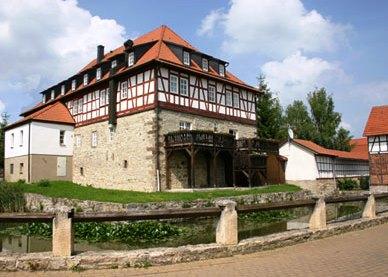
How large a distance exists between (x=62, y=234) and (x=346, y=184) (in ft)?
112

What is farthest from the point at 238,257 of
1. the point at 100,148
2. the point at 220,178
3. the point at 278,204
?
the point at 100,148

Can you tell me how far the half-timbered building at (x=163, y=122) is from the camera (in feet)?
87.5

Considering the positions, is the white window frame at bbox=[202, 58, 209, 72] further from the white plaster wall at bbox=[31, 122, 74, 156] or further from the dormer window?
the white plaster wall at bbox=[31, 122, 74, 156]

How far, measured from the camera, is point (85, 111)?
33.8 metres

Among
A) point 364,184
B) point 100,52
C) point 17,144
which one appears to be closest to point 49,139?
point 17,144

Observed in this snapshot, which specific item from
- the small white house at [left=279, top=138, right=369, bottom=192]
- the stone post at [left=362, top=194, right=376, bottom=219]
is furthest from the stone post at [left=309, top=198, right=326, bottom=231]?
the small white house at [left=279, top=138, right=369, bottom=192]

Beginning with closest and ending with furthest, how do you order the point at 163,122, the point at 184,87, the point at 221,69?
the point at 163,122 < the point at 184,87 < the point at 221,69

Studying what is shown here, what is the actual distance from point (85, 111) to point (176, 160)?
10452 mm

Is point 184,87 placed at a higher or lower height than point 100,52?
lower

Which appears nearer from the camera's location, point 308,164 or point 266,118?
point 308,164

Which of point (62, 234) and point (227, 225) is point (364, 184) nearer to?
point (227, 225)

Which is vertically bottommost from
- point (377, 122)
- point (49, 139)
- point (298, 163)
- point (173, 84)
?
point (298, 163)

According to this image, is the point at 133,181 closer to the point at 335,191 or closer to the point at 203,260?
the point at 335,191

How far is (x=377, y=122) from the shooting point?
3412cm
